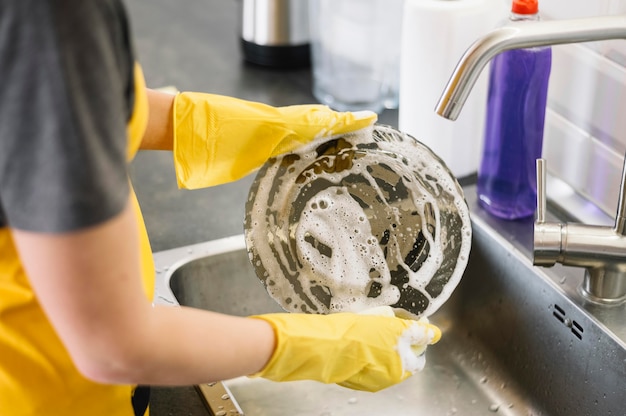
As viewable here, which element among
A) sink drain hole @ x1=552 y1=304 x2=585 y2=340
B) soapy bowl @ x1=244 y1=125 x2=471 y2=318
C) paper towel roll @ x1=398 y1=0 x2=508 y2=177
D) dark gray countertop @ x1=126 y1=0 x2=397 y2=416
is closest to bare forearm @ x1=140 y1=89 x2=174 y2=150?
soapy bowl @ x1=244 y1=125 x2=471 y2=318

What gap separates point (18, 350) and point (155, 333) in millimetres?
170

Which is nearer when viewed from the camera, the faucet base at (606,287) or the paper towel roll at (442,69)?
the faucet base at (606,287)

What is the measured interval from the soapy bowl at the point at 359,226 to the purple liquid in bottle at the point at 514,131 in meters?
0.21

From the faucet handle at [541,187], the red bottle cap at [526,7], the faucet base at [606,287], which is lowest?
the faucet base at [606,287]

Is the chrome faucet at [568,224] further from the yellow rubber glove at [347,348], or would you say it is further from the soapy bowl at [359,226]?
the yellow rubber glove at [347,348]

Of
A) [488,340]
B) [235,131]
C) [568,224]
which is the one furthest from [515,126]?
[235,131]

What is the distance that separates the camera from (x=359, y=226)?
111 cm

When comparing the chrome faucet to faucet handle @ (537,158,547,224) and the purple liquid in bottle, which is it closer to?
faucet handle @ (537,158,547,224)

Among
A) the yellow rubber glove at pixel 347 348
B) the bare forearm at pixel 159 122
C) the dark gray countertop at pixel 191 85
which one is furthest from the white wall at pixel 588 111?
the bare forearm at pixel 159 122

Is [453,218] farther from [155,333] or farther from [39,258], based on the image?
[39,258]

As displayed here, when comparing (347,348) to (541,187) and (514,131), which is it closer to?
(541,187)

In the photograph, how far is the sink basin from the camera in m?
1.07

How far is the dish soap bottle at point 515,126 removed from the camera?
1.18 meters

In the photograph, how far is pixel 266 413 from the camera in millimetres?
1165
